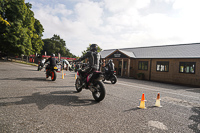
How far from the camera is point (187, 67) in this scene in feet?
50.9

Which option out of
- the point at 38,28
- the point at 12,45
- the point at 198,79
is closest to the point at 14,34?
the point at 12,45

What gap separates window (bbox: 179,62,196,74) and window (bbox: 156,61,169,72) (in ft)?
5.41

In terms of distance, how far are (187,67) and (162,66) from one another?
9.79 feet

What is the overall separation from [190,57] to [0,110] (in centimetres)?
1751

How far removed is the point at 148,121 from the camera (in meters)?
3.43

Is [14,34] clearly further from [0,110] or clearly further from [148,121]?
[148,121]

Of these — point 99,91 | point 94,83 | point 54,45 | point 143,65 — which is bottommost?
point 99,91

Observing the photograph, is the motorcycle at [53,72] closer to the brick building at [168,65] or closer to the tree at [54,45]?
the brick building at [168,65]

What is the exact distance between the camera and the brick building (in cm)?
1503

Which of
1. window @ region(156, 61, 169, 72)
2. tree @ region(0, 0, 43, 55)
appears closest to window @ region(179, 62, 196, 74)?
window @ region(156, 61, 169, 72)

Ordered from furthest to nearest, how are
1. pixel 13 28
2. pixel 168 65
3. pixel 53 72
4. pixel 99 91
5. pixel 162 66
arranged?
pixel 13 28
pixel 162 66
pixel 168 65
pixel 53 72
pixel 99 91

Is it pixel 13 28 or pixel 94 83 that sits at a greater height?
pixel 13 28

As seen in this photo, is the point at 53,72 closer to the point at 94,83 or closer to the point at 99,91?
the point at 94,83

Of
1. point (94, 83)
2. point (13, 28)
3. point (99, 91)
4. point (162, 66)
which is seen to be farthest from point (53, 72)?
point (13, 28)
